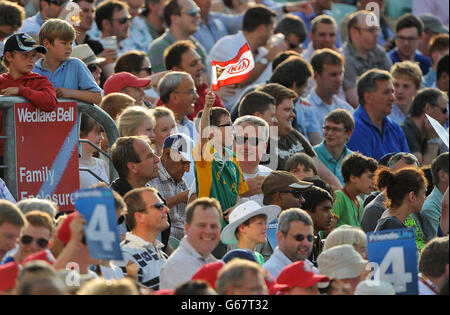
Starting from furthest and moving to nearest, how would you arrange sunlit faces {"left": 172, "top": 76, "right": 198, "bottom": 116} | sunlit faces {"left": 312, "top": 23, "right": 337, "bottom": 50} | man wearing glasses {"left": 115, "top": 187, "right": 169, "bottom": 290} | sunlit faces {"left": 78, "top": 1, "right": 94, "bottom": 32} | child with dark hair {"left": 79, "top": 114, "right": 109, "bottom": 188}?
sunlit faces {"left": 312, "top": 23, "right": 337, "bottom": 50}, sunlit faces {"left": 78, "top": 1, "right": 94, "bottom": 32}, sunlit faces {"left": 172, "top": 76, "right": 198, "bottom": 116}, child with dark hair {"left": 79, "top": 114, "right": 109, "bottom": 188}, man wearing glasses {"left": 115, "top": 187, "right": 169, "bottom": 290}

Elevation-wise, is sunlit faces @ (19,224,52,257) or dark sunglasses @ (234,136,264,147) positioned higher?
dark sunglasses @ (234,136,264,147)

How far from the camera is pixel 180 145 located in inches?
388

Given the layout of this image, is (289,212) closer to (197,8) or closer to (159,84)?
(159,84)

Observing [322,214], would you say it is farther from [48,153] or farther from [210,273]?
[210,273]

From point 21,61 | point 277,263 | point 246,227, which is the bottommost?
point 277,263

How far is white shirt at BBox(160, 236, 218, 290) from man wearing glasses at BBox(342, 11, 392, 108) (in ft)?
23.0

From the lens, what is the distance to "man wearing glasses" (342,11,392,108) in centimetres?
1486

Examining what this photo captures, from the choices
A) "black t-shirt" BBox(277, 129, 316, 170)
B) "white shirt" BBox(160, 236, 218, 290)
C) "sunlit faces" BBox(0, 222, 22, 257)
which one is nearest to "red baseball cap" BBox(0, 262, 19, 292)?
"sunlit faces" BBox(0, 222, 22, 257)

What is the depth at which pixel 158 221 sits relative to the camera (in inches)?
334

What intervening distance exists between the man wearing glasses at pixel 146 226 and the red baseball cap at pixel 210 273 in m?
1.07

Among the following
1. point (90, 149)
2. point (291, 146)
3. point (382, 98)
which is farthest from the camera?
point (382, 98)

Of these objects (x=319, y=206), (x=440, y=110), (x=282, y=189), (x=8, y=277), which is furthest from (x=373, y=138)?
(x=8, y=277)

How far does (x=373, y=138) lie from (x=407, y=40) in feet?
12.4

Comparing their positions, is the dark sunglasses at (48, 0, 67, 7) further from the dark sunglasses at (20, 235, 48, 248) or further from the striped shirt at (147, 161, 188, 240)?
the dark sunglasses at (20, 235, 48, 248)
